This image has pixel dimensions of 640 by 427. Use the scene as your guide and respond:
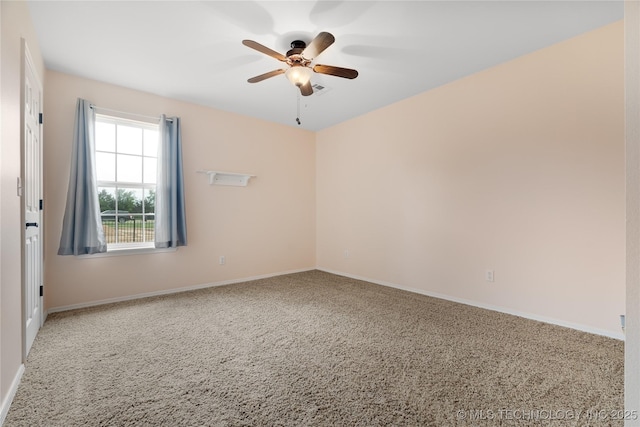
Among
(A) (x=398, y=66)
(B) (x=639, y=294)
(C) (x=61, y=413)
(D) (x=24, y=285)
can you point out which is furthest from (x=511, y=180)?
(D) (x=24, y=285)

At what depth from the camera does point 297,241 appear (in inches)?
198

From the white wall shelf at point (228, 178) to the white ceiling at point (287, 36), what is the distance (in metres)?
1.14

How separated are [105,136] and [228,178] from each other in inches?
59.3

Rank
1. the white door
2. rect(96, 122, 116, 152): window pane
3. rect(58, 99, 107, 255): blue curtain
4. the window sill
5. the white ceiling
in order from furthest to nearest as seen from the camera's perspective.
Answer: rect(96, 122, 116, 152): window pane < the window sill < rect(58, 99, 107, 255): blue curtain < the white ceiling < the white door

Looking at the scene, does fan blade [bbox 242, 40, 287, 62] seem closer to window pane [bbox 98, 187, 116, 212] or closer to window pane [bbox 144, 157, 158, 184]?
window pane [bbox 144, 157, 158, 184]

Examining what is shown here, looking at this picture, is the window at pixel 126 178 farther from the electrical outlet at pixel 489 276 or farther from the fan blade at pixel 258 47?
the electrical outlet at pixel 489 276

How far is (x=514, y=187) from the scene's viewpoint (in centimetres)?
286

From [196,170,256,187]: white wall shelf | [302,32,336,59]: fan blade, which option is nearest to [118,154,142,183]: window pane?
[196,170,256,187]: white wall shelf

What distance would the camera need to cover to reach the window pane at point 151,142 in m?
3.64

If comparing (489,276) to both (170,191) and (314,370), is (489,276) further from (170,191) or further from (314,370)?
(170,191)

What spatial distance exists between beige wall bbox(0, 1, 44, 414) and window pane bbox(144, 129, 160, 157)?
5.76ft

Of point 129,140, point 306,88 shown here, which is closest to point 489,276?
point 306,88

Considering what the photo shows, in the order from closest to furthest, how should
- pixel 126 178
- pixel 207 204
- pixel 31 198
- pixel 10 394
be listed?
pixel 10 394 < pixel 31 198 < pixel 126 178 < pixel 207 204

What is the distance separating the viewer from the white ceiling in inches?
83.4
